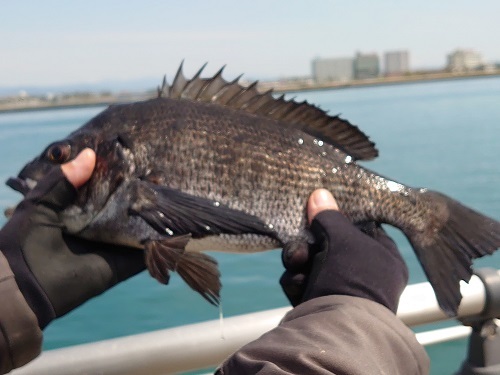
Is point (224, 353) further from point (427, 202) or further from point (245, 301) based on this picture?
point (245, 301)

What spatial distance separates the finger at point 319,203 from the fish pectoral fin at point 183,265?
293mm

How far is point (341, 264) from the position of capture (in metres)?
1.45

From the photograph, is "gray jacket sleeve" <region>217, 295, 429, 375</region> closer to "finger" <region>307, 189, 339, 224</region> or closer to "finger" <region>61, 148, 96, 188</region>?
"finger" <region>307, 189, 339, 224</region>

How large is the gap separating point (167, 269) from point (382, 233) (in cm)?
60

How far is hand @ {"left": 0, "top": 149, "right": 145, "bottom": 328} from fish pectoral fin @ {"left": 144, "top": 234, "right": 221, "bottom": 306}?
131 mm

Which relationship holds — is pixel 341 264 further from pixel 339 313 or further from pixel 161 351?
pixel 161 351

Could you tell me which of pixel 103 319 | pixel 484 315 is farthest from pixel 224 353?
pixel 103 319

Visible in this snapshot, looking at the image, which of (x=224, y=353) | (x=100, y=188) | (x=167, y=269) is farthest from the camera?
(x=224, y=353)

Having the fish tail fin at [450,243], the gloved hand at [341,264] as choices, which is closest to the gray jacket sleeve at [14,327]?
the gloved hand at [341,264]

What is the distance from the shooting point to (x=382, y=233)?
5.38ft

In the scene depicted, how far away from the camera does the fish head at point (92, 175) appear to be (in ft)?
5.07

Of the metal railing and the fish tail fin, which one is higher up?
the fish tail fin

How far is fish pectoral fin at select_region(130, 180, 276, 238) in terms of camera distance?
1511mm

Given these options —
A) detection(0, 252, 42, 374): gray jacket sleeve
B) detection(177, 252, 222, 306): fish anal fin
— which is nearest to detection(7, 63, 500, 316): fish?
detection(177, 252, 222, 306): fish anal fin
